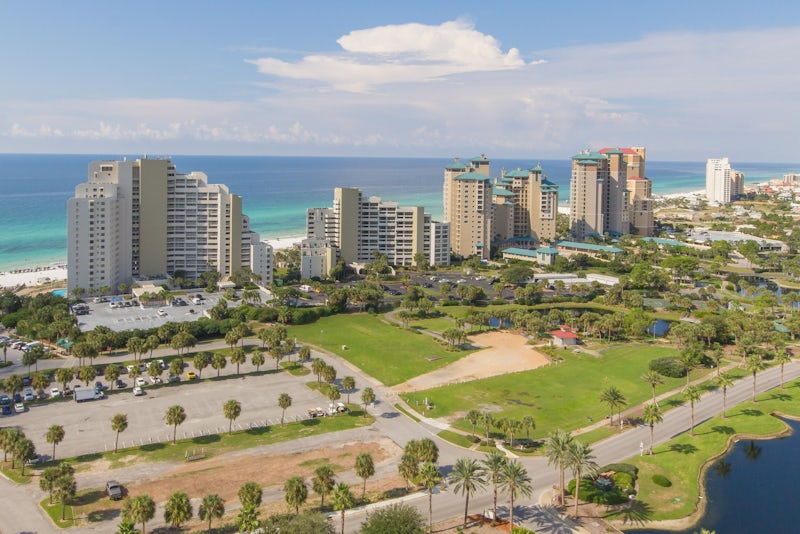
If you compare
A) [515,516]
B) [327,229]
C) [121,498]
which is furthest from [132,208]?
[515,516]

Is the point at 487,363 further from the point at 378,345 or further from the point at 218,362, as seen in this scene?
the point at 218,362

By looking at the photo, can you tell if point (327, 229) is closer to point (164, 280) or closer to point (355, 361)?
point (164, 280)

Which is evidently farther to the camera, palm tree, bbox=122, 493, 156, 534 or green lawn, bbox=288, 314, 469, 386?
green lawn, bbox=288, 314, 469, 386

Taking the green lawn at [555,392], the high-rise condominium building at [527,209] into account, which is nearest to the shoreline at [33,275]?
the green lawn at [555,392]

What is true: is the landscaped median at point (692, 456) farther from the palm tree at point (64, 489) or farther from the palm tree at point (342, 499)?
the palm tree at point (64, 489)

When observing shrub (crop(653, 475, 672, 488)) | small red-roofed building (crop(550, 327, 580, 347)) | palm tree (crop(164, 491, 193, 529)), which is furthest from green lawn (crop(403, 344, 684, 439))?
palm tree (crop(164, 491, 193, 529))

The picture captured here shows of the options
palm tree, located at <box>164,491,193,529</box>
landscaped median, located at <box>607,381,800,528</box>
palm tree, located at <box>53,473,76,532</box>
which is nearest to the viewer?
palm tree, located at <box>164,491,193,529</box>

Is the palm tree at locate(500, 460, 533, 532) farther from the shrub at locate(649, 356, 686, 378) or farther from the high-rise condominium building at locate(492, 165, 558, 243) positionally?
the high-rise condominium building at locate(492, 165, 558, 243)
